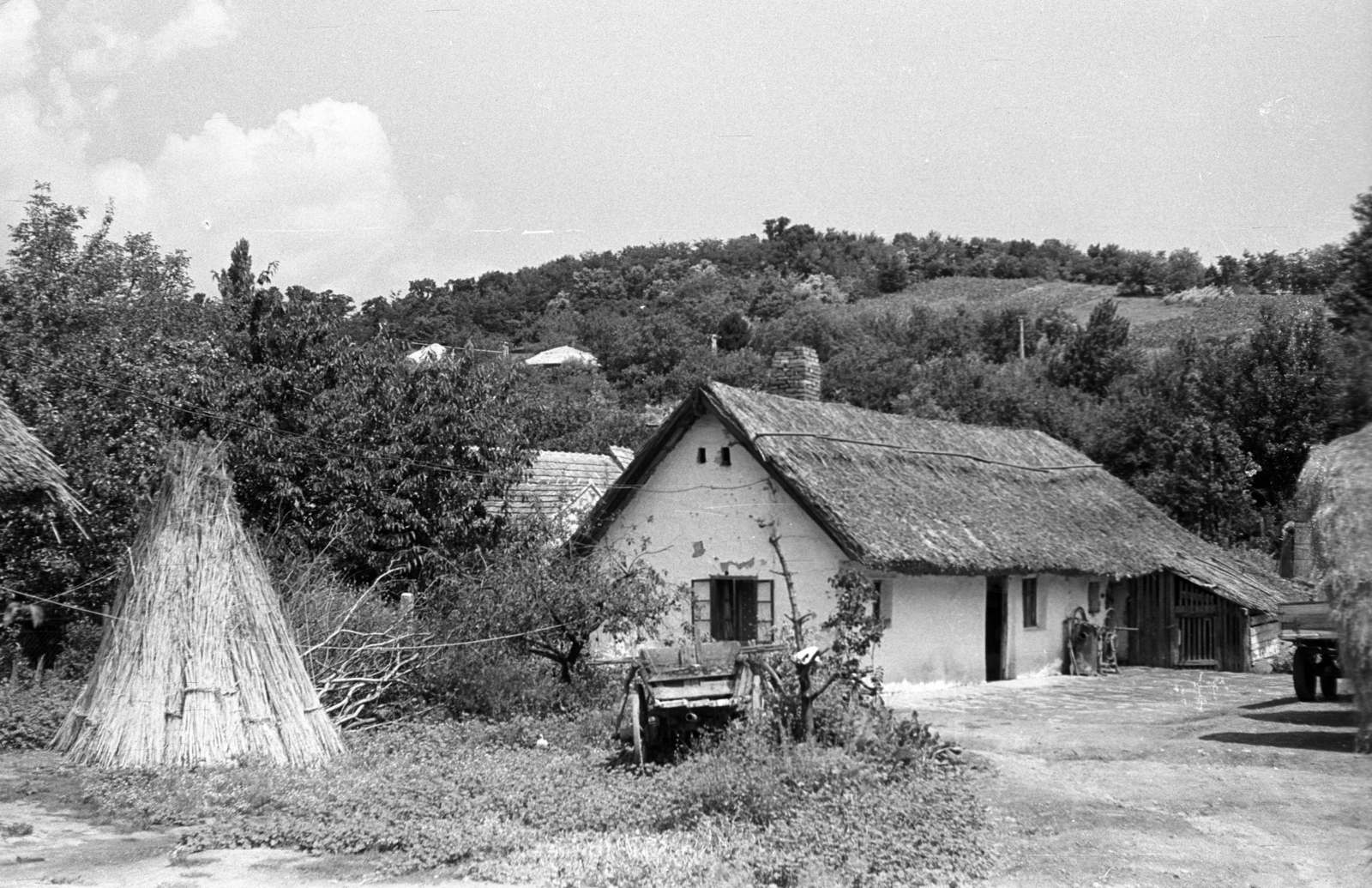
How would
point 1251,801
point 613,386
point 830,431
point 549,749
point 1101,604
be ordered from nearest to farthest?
1. point 1251,801
2. point 549,749
3. point 830,431
4. point 1101,604
5. point 613,386

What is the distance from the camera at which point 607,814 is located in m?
9.24

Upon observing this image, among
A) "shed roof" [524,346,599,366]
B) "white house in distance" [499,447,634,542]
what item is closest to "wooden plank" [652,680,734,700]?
"white house in distance" [499,447,634,542]

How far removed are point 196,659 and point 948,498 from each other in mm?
12962

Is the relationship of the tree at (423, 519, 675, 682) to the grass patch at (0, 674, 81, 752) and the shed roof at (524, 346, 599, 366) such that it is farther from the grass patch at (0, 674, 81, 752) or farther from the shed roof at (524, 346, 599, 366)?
the shed roof at (524, 346, 599, 366)

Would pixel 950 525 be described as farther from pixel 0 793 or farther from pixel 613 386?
pixel 613 386

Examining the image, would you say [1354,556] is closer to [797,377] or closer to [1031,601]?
[1031,601]

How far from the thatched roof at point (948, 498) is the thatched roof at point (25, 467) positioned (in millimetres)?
9057

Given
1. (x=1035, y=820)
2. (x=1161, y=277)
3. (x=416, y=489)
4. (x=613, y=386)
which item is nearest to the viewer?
Answer: (x=1035, y=820)

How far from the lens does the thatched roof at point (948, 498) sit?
58.2ft

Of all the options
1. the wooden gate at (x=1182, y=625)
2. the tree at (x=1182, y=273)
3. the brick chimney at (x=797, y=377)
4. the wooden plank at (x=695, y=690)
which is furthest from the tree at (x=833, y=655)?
the tree at (x=1182, y=273)

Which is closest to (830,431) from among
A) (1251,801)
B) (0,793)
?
(1251,801)

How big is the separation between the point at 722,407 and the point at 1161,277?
58.5 m

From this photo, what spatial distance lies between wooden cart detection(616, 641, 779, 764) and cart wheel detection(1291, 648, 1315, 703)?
322 inches

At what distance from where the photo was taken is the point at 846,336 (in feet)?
179
